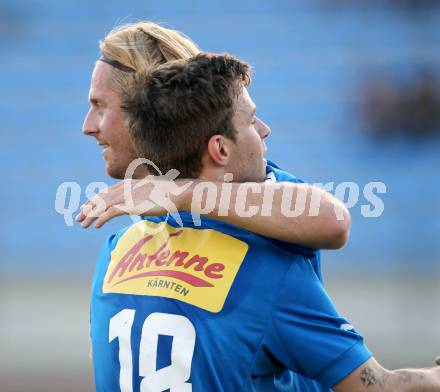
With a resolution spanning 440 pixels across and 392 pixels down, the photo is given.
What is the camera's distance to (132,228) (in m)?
2.61

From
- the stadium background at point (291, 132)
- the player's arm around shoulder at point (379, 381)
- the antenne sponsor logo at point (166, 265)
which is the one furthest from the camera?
the stadium background at point (291, 132)

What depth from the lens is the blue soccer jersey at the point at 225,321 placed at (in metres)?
2.16

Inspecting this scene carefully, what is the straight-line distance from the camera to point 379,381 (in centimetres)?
214

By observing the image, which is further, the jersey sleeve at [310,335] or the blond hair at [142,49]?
the blond hair at [142,49]

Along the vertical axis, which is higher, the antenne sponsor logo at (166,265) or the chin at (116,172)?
the chin at (116,172)


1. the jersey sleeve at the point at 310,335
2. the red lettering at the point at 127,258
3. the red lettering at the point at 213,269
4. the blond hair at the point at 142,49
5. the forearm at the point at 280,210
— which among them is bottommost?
the jersey sleeve at the point at 310,335

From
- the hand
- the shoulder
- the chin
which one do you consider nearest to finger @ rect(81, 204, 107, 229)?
the hand

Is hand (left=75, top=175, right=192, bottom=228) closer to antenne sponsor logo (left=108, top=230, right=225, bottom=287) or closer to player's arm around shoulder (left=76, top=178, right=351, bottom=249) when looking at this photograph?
player's arm around shoulder (left=76, top=178, right=351, bottom=249)

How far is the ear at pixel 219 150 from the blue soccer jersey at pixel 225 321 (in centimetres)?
18

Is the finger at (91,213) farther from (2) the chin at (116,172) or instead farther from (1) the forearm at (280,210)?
(2) the chin at (116,172)

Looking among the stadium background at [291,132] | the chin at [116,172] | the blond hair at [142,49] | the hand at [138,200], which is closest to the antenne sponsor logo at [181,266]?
the hand at [138,200]

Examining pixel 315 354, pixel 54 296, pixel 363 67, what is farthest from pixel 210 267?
pixel 363 67

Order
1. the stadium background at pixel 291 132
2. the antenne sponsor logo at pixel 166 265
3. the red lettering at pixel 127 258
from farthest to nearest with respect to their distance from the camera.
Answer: the stadium background at pixel 291 132, the red lettering at pixel 127 258, the antenne sponsor logo at pixel 166 265

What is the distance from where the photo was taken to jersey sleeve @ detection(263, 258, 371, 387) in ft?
7.06
